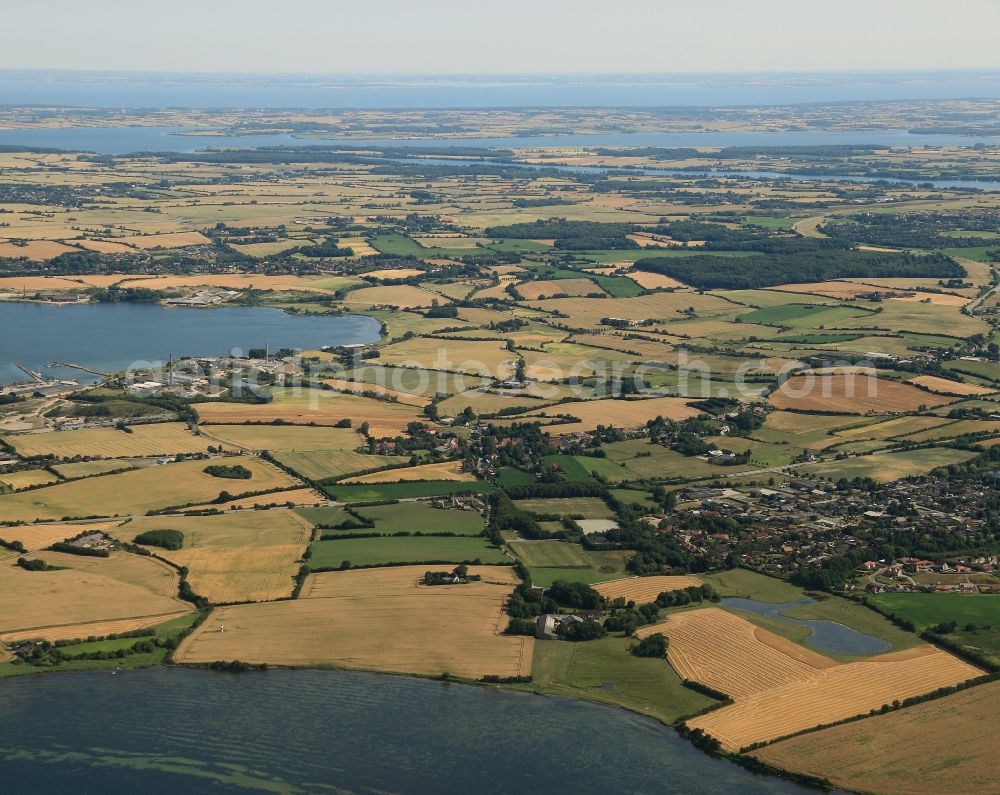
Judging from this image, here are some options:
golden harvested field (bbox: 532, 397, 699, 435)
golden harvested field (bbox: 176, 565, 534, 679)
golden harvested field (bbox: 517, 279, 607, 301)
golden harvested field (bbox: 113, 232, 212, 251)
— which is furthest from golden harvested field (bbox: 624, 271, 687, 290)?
golden harvested field (bbox: 176, 565, 534, 679)

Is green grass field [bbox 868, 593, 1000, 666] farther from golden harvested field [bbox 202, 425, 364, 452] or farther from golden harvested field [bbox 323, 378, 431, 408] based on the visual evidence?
golden harvested field [bbox 323, 378, 431, 408]

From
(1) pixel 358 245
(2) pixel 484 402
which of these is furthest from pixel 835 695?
(1) pixel 358 245

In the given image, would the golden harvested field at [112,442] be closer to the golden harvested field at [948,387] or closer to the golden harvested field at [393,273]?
the golden harvested field at [948,387]

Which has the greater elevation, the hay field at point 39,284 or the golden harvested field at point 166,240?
the golden harvested field at point 166,240

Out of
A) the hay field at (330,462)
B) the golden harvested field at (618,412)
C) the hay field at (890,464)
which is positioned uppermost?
the golden harvested field at (618,412)

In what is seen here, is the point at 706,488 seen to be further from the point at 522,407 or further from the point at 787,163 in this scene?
the point at 787,163

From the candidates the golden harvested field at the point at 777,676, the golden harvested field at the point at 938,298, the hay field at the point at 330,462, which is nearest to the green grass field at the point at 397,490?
the hay field at the point at 330,462

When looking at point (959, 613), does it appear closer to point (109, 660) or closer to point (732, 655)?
point (732, 655)
